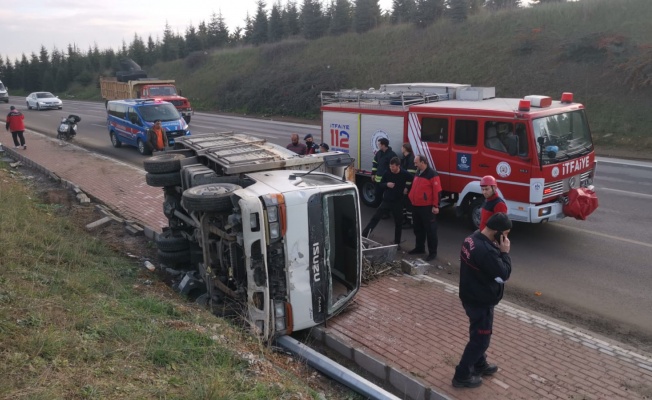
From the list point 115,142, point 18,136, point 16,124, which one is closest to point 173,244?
point 16,124

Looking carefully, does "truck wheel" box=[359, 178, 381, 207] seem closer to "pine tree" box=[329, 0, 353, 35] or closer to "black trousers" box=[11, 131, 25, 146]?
"black trousers" box=[11, 131, 25, 146]

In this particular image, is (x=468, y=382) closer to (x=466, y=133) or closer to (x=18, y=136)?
(x=466, y=133)

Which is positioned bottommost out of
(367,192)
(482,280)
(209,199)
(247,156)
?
(367,192)

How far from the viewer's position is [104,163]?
17.0 metres

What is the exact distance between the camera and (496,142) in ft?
30.9

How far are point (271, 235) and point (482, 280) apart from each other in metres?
2.08

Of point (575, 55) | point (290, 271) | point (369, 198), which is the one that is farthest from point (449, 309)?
point (575, 55)

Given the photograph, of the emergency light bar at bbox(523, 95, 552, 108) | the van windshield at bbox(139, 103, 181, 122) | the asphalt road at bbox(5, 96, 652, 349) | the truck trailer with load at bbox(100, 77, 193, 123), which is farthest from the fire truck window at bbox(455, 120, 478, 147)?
the truck trailer with load at bbox(100, 77, 193, 123)

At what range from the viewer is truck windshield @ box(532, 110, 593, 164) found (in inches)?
353

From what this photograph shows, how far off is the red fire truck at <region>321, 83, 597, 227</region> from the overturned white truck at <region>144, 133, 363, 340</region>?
3141 millimetres

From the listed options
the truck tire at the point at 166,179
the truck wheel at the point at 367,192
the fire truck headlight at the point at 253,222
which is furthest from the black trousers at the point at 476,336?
the truck wheel at the point at 367,192

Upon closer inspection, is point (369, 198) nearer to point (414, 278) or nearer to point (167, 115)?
point (414, 278)

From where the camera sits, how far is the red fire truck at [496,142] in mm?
9023

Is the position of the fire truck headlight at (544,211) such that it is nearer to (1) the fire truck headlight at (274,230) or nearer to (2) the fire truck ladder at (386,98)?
(2) the fire truck ladder at (386,98)
